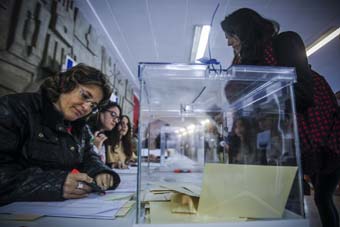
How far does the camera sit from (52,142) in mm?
752

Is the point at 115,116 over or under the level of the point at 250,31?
under

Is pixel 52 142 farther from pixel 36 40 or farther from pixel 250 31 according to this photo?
pixel 36 40

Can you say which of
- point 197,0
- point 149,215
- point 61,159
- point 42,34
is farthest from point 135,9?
point 149,215

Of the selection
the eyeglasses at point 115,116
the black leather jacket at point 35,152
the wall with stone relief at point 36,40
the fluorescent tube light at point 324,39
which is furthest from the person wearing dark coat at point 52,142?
the fluorescent tube light at point 324,39

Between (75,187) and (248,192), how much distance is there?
482mm

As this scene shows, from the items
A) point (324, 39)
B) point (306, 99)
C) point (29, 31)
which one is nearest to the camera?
point (306, 99)

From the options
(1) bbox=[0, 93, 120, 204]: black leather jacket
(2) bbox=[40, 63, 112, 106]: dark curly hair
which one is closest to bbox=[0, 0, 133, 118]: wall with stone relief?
(2) bbox=[40, 63, 112, 106]: dark curly hair

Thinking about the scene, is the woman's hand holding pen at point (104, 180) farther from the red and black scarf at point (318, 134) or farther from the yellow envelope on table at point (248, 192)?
the red and black scarf at point (318, 134)

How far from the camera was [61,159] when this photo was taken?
30.6 inches

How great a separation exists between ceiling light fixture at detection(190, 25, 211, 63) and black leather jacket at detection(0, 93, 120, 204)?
6.54 feet

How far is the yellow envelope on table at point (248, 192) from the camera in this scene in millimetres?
345

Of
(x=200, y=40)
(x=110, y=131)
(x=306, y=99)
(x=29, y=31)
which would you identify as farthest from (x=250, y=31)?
(x=200, y=40)

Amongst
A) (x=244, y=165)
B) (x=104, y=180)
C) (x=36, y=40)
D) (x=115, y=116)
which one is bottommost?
(x=104, y=180)

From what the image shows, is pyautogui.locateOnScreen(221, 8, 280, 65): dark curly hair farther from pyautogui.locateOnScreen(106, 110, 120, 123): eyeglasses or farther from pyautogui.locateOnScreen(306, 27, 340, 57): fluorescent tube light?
pyautogui.locateOnScreen(306, 27, 340, 57): fluorescent tube light
